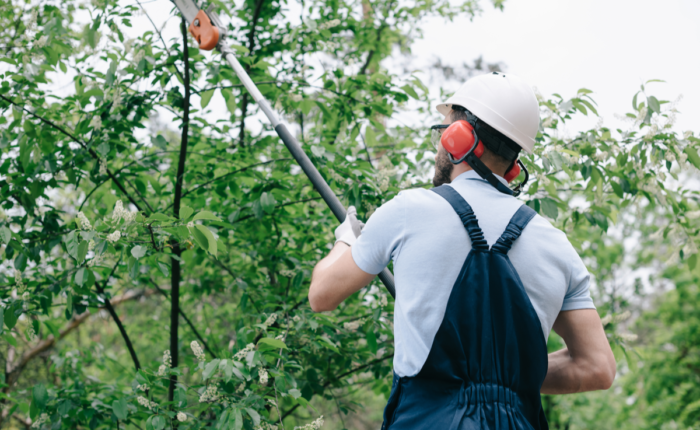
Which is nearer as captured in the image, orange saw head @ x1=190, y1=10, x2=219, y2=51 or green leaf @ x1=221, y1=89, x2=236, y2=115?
orange saw head @ x1=190, y1=10, x2=219, y2=51

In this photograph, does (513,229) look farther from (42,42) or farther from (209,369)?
(42,42)

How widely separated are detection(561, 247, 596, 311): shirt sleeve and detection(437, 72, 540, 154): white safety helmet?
0.37 meters

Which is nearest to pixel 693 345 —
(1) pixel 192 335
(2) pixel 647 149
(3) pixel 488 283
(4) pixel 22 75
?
(2) pixel 647 149

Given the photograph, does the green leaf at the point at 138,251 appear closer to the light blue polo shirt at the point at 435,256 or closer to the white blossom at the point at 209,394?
the white blossom at the point at 209,394

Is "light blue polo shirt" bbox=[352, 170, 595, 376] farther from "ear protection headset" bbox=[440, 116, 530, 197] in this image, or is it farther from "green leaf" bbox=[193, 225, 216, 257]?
"green leaf" bbox=[193, 225, 216, 257]

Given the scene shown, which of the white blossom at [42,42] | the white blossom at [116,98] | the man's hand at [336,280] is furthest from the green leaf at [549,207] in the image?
the white blossom at [42,42]

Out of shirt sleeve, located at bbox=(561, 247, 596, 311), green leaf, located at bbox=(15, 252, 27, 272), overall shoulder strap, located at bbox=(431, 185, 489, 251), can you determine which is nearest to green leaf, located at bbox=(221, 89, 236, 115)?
green leaf, located at bbox=(15, 252, 27, 272)

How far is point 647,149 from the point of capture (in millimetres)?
2617

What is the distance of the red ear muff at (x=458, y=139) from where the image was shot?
1.47 metres

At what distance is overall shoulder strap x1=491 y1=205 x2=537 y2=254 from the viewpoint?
1291 millimetres

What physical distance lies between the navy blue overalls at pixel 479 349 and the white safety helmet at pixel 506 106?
0.36 metres

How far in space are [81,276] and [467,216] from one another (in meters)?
1.58

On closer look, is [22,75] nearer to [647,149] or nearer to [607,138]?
[607,138]

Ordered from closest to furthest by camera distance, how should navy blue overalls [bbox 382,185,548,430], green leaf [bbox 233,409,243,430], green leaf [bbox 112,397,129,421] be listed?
navy blue overalls [bbox 382,185,548,430] → green leaf [bbox 233,409,243,430] → green leaf [bbox 112,397,129,421]
